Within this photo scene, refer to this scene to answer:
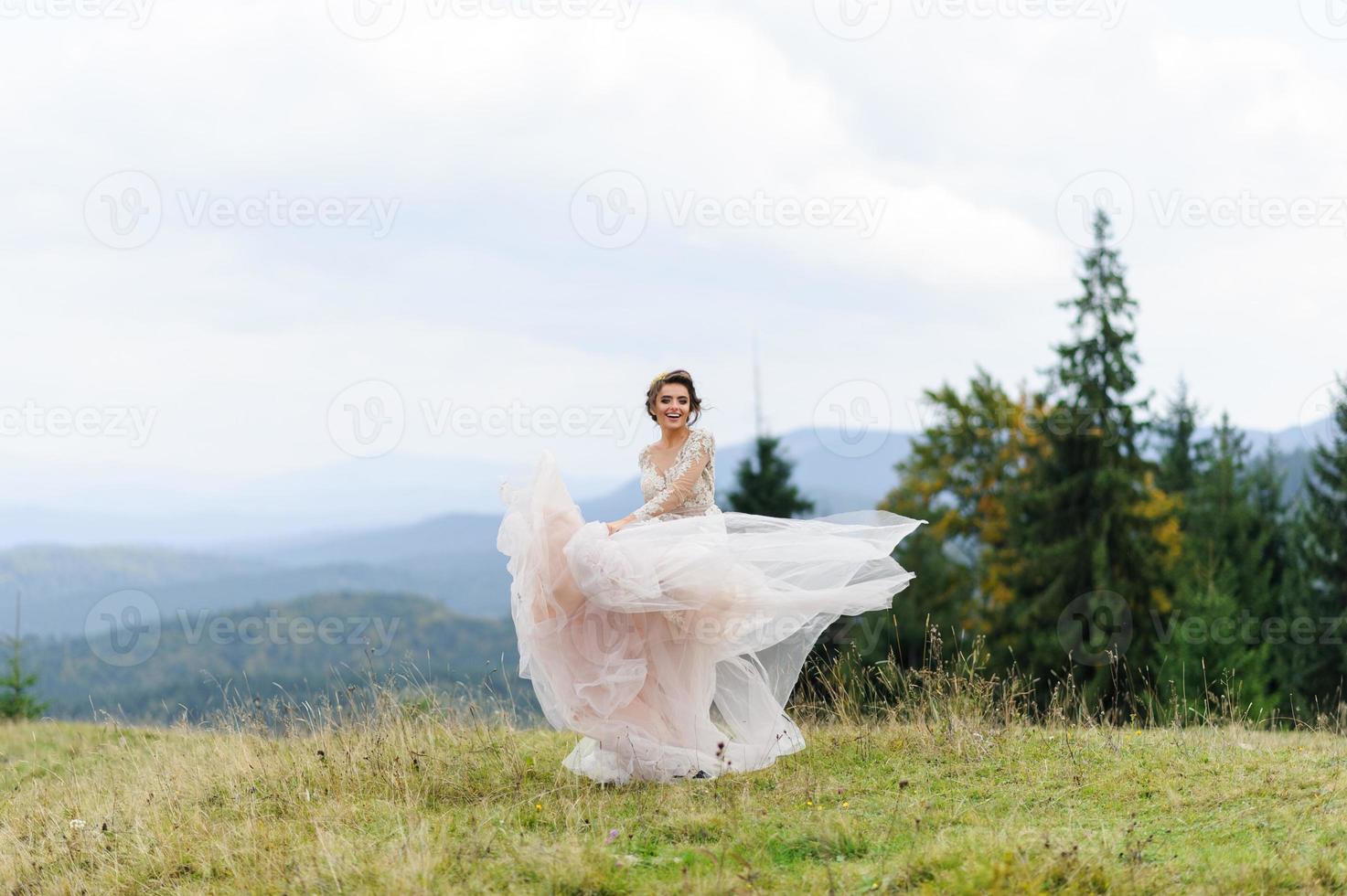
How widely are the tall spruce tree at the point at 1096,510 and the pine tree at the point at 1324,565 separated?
7.99 metres

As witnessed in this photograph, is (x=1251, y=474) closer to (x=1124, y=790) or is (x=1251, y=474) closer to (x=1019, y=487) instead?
(x=1019, y=487)

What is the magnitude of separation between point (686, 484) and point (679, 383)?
0.76m

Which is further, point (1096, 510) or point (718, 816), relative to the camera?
point (1096, 510)

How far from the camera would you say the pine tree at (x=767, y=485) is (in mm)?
50969

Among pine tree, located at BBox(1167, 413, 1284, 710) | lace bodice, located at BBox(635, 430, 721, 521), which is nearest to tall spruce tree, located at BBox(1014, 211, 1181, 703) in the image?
pine tree, located at BBox(1167, 413, 1284, 710)

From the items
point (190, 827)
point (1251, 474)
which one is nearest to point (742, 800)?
point (190, 827)

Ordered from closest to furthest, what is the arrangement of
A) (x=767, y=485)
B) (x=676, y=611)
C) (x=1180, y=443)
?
1. (x=676, y=611)
2. (x=767, y=485)
3. (x=1180, y=443)

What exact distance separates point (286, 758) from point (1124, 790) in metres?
5.98

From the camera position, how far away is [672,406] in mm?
8320

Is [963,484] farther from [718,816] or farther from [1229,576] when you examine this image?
[718,816]

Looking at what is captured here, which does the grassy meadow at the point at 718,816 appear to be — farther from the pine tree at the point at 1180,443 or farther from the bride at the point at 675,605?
the pine tree at the point at 1180,443

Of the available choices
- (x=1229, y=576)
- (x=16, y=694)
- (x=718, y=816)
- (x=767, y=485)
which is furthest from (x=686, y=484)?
(x=767, y=485)

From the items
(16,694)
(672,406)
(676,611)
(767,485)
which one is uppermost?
(672,406)

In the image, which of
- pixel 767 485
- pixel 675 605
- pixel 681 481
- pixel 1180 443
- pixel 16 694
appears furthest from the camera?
pixel 1180 443
